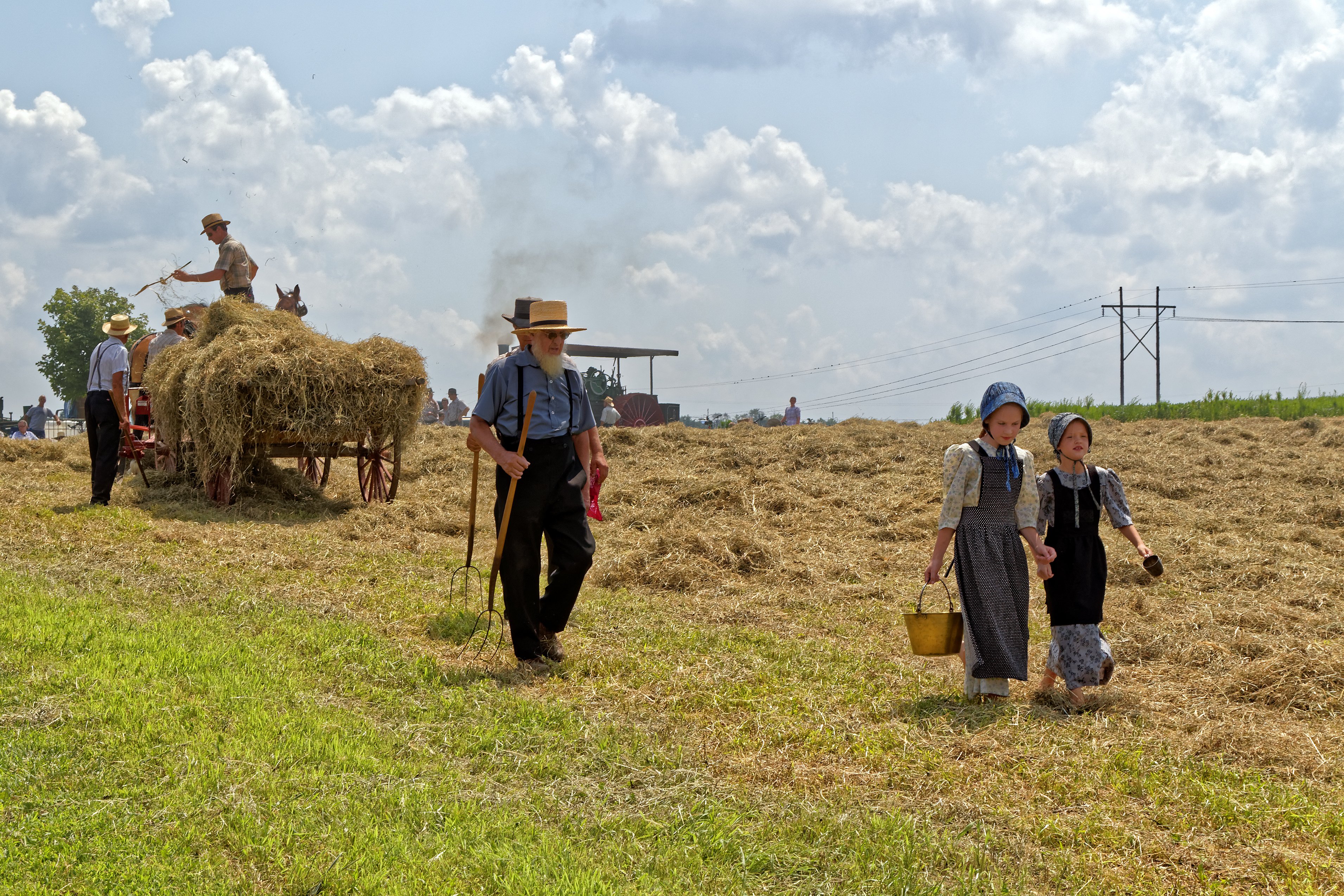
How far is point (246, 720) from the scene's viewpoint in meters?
4.35

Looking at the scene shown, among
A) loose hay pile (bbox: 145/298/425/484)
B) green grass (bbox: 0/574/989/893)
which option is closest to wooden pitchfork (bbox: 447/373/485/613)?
green grass (bbox: 0/574/989/893)

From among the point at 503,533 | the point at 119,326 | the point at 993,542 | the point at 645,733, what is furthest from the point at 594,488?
the point at 119,326

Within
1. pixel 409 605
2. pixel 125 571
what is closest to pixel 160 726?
pixel 409 605

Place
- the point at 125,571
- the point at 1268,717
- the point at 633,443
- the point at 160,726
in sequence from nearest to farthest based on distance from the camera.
A: the point at 160,726
the point at 1268,717
the point at 125,571
the point at 633,443

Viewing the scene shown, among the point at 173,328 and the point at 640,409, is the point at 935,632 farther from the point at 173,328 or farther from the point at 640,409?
the point at 640,409

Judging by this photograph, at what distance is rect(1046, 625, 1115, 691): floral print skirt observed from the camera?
5.12 m

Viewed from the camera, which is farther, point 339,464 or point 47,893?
point 339,464

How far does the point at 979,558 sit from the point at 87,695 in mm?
4120

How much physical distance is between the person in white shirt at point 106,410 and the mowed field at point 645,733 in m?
1.29

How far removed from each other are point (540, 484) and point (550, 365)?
0.67m

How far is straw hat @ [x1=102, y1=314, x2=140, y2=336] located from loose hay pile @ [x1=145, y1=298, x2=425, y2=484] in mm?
441

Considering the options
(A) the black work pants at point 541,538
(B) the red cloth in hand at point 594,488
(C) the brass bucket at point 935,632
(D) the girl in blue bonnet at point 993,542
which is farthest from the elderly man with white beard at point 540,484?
(D) the girl in blue bonnet at point 993,542

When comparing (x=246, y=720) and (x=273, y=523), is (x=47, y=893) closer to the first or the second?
(x=246, y=720)

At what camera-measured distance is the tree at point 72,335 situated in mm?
55875
